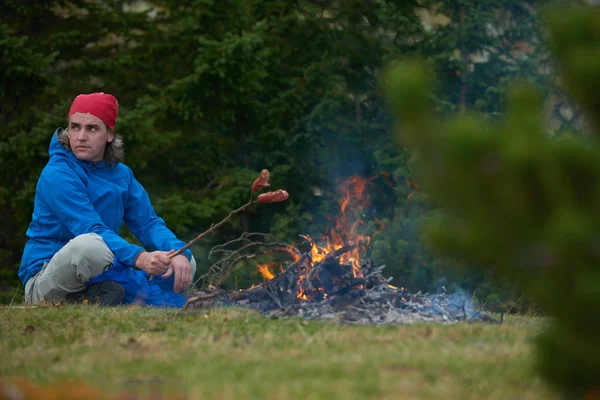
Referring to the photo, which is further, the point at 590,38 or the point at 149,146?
the point at 149,146

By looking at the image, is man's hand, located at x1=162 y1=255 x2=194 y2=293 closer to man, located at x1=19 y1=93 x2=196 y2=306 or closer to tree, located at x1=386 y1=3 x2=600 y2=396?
man, located at x1=19 y1=93 x2=196 y2=306

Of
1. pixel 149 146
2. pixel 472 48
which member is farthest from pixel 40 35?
pixel 472 48

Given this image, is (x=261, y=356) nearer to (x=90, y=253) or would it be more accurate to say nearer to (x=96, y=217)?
(x=90, y=253)

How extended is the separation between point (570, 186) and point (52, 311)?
392 cm

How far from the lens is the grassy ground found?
3.07 m


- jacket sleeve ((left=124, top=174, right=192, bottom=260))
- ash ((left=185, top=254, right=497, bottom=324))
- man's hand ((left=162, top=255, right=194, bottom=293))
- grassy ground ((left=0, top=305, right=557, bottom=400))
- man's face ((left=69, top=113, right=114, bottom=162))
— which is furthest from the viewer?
jacket sleeve ((left=124, top=174, right=192, bottom=260))

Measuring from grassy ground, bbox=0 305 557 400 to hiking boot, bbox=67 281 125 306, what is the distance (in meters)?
0.78

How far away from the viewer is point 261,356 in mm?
3738

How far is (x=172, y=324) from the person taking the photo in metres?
4.74

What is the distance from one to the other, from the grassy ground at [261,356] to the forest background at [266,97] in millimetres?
4414

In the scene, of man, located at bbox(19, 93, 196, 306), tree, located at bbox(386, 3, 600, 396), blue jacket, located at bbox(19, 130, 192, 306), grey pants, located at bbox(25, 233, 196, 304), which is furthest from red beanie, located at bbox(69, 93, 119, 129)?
tree, located at bbox(386, 3, 600, 396)

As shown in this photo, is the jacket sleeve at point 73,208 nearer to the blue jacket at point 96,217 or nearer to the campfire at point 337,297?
the blue jacket at point 96,217

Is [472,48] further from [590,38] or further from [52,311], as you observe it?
[590,38]

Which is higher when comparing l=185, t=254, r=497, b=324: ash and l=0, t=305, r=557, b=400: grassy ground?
l=0, t=305, r=557, b=400: grassy ground
